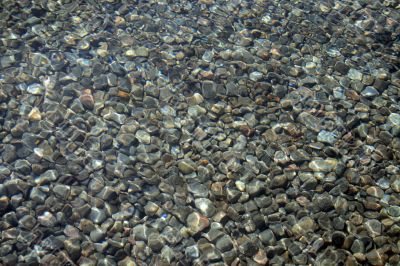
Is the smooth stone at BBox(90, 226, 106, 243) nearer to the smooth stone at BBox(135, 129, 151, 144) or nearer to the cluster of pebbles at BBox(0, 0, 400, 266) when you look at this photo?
the cluster of pebbles at BBox(0, 0, 400, 266)

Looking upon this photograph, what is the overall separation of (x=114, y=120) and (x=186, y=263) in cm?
125

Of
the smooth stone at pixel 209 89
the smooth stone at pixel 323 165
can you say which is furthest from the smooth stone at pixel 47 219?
the smooth stone at pixel 323 165

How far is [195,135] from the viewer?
3490mm

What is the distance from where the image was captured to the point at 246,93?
3.82 meters

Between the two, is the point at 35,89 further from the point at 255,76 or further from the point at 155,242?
the point at 255,76

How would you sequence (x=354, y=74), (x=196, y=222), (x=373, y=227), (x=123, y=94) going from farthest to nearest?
(x=354, y=74) → (x=123, y=94) → (x=373, y=227) → (x=196, y=222)

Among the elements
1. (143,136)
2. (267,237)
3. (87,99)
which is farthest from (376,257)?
(87,99)

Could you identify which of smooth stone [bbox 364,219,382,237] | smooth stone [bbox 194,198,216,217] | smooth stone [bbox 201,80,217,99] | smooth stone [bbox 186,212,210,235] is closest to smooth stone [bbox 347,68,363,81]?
smooth stone [bbox 201,80,217,99]

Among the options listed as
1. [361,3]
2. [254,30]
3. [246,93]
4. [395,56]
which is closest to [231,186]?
A: [246,93]

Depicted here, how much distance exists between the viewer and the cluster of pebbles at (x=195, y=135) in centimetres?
300

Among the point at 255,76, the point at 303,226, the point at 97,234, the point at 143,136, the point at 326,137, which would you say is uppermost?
the point at 255,76

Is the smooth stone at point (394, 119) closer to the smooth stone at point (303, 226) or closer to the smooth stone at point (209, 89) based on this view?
the smooth stone at point (303, 226)

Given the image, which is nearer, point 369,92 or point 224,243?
point 224,243

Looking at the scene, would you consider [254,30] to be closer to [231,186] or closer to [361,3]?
[361,3]
